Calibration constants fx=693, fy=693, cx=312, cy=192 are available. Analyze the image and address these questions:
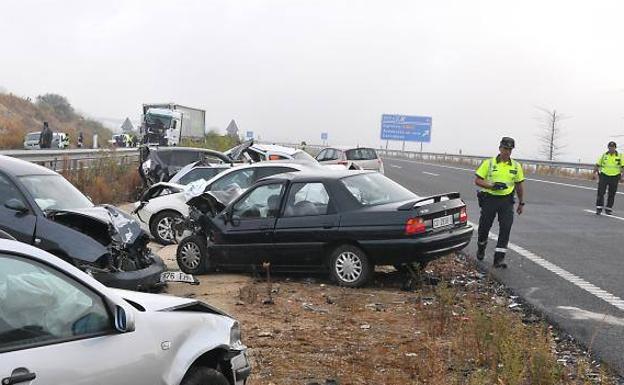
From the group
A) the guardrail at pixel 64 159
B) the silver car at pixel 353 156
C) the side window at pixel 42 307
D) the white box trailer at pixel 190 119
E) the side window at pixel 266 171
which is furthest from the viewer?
the white box trailer at pixel 190 119

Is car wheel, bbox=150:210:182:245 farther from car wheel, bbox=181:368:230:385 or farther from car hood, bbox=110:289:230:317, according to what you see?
car wheel, bbox=181:368:230:385

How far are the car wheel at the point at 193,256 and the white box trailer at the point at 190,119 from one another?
3165 centimetres

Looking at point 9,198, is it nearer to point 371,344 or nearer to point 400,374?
point 371,344

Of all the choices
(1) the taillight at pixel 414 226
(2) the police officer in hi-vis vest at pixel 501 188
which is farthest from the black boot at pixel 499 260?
(1) the taillight at pixel 414 226

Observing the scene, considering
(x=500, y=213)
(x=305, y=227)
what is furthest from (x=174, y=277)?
(x=500, y=213)

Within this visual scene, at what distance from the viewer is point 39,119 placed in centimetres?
6781

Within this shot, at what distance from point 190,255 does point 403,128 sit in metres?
57.4

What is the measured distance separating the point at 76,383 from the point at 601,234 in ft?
38.9

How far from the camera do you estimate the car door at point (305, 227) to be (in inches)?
348

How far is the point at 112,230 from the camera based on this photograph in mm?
7762

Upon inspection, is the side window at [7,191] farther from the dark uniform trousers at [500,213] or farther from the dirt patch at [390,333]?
the dark uniform trousers at [500,213]

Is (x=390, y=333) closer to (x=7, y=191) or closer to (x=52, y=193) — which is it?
(x=52, y=193)

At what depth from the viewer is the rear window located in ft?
80.2

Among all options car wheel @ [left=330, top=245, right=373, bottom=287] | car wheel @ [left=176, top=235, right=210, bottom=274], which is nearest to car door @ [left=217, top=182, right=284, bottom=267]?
car wheel @ [left=176, top=235, right=210, bottom=274]
